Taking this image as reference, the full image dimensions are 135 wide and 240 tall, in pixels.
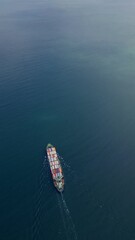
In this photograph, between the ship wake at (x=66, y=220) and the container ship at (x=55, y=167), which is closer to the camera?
the ship wake at (x=66, y=220)

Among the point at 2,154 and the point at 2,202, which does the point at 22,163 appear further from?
the point at 2,202

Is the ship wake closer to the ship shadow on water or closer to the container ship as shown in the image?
the ship shadow on water

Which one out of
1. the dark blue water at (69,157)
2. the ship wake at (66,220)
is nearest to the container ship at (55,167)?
the dark blue water at (69,157)

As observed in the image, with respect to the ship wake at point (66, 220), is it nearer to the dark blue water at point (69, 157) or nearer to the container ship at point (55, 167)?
the dark blue water at point (69, 157)

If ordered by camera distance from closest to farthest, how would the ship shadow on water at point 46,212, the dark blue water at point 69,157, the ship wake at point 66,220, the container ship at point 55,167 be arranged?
the ship wake at point 66,220
the ship shadow on water at point 46,212
the dark blue water at point 69,157
the container ship at point 55,167

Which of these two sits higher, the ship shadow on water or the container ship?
the container ship

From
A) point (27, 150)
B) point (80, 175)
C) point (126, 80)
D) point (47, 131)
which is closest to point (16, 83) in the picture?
point (47, 131)

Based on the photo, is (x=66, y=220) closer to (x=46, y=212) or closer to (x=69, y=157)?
(x=46, y=212)

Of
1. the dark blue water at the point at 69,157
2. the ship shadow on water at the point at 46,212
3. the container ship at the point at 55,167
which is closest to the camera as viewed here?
the ship shadow on water at the point at 46,212

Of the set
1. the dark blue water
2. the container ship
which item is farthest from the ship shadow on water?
the container ship
